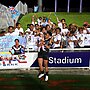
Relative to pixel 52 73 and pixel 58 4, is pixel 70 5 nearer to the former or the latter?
pixel 58 4

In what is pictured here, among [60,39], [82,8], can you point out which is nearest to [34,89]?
[60,39]

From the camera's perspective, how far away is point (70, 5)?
47625mm

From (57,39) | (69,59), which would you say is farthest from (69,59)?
(57,39)

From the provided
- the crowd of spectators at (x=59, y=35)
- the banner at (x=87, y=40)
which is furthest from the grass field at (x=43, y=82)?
the banner at (x=87, y=40)

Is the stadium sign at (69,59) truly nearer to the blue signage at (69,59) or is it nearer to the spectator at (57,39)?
the blue signage at (69,59)

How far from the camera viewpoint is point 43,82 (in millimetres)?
13266

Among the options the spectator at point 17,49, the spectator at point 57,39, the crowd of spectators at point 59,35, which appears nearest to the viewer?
the spectator at point 17,49

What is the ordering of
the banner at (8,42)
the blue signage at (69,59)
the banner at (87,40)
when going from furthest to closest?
the banner at (87,40) < the banner at (8,42) < the blue signage at (69,59)

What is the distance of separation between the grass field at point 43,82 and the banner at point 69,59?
607 mm

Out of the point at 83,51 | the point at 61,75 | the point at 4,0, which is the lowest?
the point at 61,75

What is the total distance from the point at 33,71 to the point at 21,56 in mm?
816

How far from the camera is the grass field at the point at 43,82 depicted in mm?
12307

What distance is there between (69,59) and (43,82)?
7.17 feet

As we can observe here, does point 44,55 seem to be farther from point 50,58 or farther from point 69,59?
point 69,59
